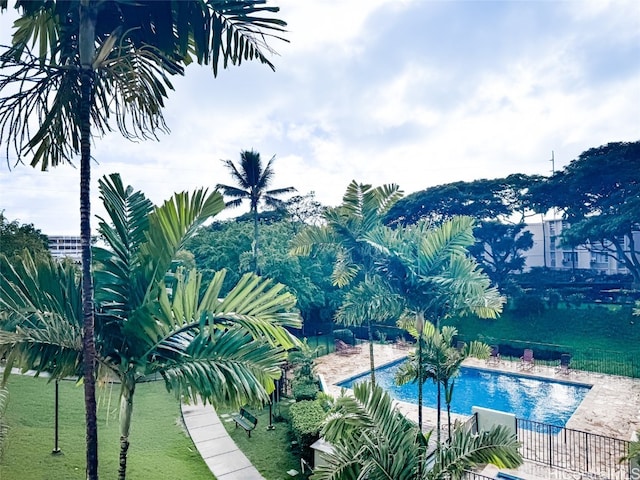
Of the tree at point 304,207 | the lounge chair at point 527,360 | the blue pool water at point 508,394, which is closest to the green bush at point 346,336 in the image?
the blue pool water at point 508,394

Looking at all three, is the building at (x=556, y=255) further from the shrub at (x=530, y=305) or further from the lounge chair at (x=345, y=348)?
the lounge chair at (x=345, y=348)

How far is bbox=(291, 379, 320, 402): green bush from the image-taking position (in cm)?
1015

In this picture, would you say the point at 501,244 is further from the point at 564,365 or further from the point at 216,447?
the point at 216,447

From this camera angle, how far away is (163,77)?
352 centimetres

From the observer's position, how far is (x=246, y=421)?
Answer: 8.92m

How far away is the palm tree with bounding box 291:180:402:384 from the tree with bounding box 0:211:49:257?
6.33 metres

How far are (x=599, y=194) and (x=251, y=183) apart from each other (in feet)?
62.8

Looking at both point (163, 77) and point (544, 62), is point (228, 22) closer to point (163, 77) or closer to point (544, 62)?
point (163, 77)

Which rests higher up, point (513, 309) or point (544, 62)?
point (544, 62)

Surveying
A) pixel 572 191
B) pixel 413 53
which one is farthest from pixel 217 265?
pixel 572 191

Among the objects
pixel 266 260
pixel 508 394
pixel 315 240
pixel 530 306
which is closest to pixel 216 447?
pixel 315 240

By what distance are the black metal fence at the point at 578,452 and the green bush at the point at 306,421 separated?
374 cm

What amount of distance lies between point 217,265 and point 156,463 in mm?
11028

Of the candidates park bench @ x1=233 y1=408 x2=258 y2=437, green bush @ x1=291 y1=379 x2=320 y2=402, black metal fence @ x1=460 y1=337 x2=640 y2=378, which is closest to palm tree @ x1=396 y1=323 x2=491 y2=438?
green bush @ x1=291 y1=379 x2=320 y2=402
